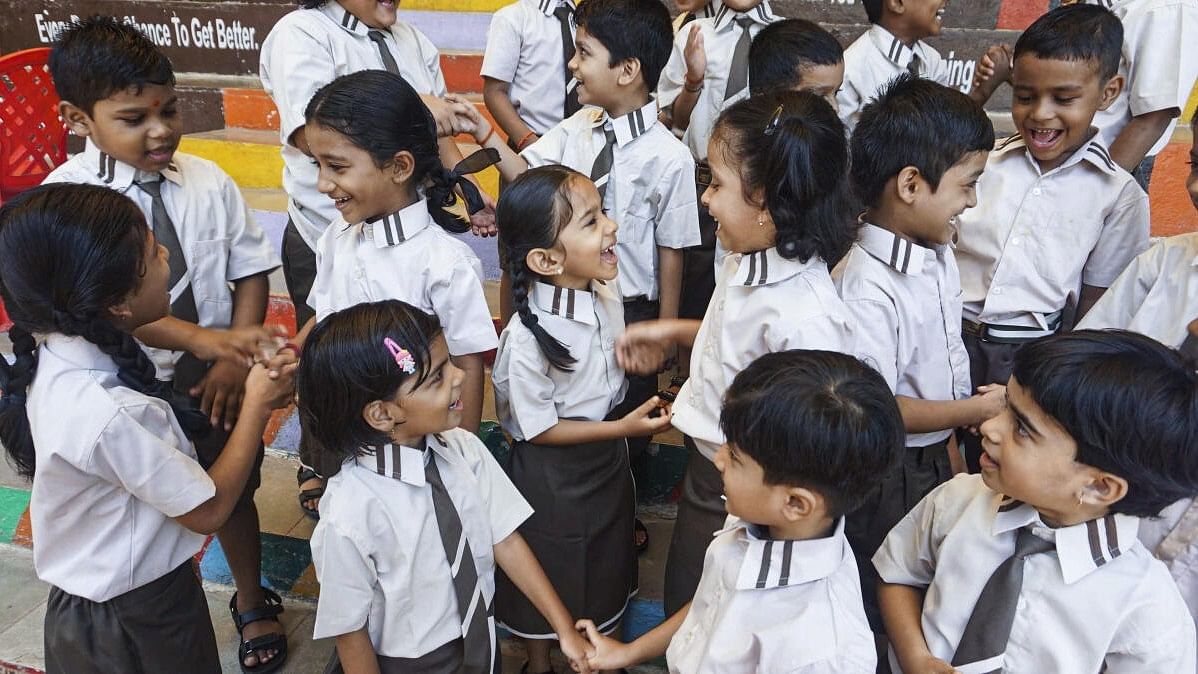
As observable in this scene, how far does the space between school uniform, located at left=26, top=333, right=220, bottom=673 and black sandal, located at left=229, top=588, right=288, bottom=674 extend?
522 millimetres

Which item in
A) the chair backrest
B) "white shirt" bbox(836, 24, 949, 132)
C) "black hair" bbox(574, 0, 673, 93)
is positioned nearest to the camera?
"black hair" bbox(574, 0, 673, 93)

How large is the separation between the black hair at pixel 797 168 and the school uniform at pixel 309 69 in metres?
1.28

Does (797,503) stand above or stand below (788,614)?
above

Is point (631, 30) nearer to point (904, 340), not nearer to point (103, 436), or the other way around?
point (904, 340)

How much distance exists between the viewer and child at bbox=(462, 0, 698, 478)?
2303 millimetres

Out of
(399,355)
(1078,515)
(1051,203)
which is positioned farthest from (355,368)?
(1051,203)

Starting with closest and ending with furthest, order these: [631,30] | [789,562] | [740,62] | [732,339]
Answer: [789,562], [732,339], [631,30], [740,62]

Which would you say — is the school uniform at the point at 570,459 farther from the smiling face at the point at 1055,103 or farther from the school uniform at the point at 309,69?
the smiling face at the point at 1055,103

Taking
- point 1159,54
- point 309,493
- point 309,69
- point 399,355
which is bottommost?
point 309,493

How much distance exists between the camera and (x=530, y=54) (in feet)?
10.1

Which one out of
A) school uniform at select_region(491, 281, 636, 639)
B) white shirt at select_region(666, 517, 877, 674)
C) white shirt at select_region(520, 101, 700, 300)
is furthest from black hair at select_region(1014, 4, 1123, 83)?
white shirt at select_region(666, 517, 877, 674)

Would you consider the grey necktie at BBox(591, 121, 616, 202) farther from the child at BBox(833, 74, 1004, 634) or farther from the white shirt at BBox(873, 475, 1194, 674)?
the white shirt at BBox(873, 475, 1194, 674)

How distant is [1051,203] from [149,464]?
6.77 ft

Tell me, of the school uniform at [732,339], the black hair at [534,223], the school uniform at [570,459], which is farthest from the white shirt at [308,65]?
the school uniform at [732,339]
